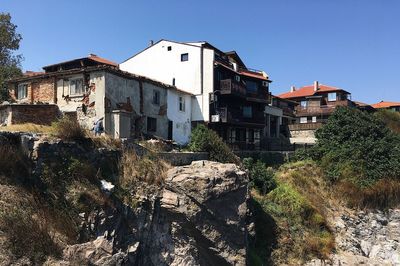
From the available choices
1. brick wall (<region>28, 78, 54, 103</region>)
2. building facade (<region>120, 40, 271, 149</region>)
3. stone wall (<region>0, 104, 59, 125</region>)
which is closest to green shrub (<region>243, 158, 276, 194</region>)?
building facade (<region>120, 40, 271, 149</region>)

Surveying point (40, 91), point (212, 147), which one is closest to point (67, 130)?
point (212, 147)

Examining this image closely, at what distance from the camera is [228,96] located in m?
42.9

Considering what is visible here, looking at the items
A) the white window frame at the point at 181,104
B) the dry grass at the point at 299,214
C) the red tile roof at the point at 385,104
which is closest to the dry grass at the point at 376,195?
the dry grass at the point at 299,214

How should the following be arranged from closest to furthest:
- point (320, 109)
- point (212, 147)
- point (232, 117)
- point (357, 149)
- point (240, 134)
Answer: point (212, 147) < point (357, 149) < point (232, 117) < point (240, 134) < point (320, 109)

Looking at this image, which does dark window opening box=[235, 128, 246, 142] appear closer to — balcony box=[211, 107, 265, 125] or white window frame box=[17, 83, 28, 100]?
balcony box=[211, 107, 265, 125]

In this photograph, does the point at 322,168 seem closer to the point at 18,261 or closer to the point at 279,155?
the point at 279,155

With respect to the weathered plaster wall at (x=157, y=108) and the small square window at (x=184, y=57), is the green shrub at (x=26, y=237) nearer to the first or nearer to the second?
the weathered plaster wall at (x=157, y=108)

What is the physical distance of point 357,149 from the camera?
112ft

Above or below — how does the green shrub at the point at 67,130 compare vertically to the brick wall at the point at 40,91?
below

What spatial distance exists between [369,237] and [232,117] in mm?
17167

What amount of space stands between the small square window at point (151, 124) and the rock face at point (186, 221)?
1327 centimetres

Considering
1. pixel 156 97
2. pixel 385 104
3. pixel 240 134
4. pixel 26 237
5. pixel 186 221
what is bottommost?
pixel 186 221

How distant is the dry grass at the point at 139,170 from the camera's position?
18.9 m

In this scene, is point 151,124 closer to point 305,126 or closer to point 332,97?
point 305,126
